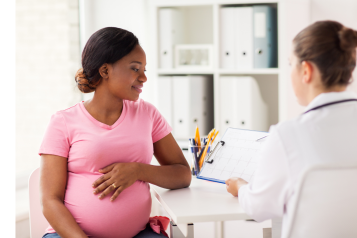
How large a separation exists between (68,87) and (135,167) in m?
1.33

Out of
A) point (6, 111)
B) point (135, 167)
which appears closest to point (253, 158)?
point (135, 167)

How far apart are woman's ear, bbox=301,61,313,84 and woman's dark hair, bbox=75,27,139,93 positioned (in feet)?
2.09

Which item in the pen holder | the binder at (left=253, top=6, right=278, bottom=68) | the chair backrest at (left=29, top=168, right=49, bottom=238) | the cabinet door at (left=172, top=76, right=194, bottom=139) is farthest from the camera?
the cabinet door at (left=172, top=76, right=194, bottom=139)

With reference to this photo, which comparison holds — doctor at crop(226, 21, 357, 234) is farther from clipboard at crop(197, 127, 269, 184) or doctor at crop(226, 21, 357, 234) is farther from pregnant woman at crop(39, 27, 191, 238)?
pregnant woman at crop(39, 27, 191, 238)

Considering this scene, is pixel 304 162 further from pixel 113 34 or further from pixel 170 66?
pixel 170 66

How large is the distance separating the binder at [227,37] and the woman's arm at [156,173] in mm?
1103

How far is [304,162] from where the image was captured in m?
0.89

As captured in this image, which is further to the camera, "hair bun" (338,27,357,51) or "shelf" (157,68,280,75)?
"shelf" (157,68,280,75)

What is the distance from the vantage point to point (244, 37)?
237 centimetres

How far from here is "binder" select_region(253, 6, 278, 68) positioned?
7.64ft

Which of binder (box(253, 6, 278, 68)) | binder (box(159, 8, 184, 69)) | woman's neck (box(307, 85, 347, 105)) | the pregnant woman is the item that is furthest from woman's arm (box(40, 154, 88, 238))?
binder (box(253, 6, 278, 68))

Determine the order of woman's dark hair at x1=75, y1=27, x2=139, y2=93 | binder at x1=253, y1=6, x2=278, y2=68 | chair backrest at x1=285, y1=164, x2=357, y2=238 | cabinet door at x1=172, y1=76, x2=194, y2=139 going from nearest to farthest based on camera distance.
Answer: chair backrest at x1=285, y1=164, x2=357, y2=238
woman's dark hair at x1=75, y1=27, x2=139, y2=93
binder at x1=253, y1=6, x2=278, y2=68
cabinet door at x1=172, y1=76, x2=194, y2=139

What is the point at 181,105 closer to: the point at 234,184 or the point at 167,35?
the point at 167,35

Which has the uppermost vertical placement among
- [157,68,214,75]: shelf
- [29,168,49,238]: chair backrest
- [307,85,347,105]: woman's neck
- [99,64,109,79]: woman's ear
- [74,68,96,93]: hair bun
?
[157,68,214,75]: shelf
